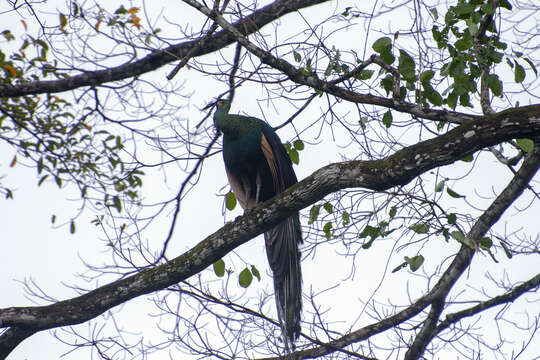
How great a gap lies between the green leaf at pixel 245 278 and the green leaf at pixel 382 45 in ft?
4.66

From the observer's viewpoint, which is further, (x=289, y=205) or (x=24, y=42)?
(x=24, y=42)

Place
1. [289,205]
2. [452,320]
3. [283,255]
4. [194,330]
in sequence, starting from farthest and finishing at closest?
[283,255], [452,320], [194,330], [289,205]

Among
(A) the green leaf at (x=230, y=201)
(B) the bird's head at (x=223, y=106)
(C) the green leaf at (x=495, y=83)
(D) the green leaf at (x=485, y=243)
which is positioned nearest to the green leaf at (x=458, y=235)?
(D) the green leaf at (x=485, y=243)

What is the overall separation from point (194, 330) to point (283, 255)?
2.86 feet

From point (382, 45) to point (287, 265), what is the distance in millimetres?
1752

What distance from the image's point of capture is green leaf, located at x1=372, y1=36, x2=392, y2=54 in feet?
9.05

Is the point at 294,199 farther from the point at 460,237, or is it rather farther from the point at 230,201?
the point at 230,201

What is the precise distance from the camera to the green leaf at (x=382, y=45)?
276 cm

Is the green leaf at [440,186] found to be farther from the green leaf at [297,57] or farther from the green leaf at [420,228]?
the green leaf at [297,57]

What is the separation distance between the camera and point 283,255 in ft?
13.1

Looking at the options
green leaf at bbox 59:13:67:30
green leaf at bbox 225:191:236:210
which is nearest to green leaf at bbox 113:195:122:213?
green leaf at bbox 225:191:236:210

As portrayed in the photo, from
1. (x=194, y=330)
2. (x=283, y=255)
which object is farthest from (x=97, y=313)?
(x=283, y=255)

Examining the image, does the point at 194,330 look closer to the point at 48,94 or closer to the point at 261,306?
the point at 261,306

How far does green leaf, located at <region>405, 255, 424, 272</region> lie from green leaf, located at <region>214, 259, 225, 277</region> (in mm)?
1046
